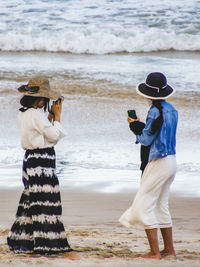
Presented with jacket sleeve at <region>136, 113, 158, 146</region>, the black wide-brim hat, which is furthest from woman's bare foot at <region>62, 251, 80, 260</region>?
the black wide-brim hat

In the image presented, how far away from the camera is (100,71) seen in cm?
1625

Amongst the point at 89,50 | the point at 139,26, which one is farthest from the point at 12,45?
the point at 139,26

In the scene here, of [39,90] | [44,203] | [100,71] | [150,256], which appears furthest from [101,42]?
[150,256]

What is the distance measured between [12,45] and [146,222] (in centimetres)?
1715

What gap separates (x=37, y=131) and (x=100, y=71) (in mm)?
12021

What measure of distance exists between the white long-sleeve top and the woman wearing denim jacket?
0.70 m

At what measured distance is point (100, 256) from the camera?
14.8 ft

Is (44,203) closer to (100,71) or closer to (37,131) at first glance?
(37,131)

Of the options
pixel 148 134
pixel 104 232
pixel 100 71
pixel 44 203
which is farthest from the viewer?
pixel 100 71

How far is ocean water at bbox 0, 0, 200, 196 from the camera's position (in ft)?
26.4

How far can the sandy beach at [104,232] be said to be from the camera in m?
4.32

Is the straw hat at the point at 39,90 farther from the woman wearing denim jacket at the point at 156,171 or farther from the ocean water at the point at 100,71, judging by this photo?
the ocean water at the point at 100,71

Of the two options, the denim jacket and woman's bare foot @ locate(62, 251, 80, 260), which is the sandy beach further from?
the denim jacket

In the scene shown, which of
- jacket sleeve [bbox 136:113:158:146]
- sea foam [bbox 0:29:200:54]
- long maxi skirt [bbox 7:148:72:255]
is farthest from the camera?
sea foam [bbox 0:29:200:54]
